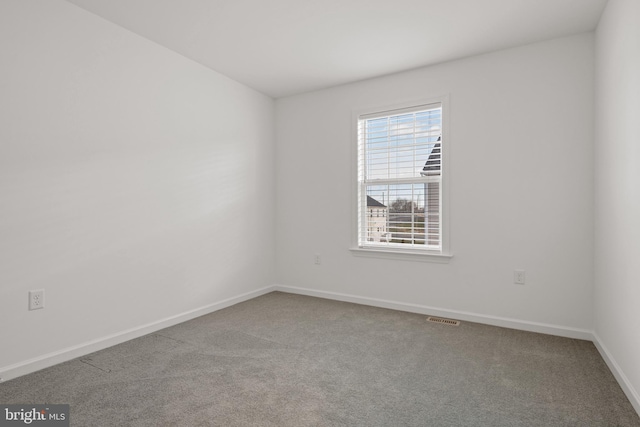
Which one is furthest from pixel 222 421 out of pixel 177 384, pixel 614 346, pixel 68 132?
pixel 614 346

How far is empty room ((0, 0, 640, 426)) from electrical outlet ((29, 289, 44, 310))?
0.03 m

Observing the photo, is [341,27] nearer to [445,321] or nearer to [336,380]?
[336,380]

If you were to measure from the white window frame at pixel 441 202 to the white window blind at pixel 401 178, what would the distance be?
3cm

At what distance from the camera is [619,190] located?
7.30ft

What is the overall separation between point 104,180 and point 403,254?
277 centimetres

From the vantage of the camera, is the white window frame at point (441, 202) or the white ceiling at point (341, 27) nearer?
the white ceiling at point (341, 27)

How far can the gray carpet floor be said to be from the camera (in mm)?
1836

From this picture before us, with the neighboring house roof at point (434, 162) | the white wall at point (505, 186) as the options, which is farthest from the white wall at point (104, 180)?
the neighboring house roof at point (434, 162)

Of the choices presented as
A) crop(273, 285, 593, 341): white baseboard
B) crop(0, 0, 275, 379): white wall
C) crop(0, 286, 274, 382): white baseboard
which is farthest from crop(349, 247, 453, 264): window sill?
crop(0, 286, 274, 382): white baseboard

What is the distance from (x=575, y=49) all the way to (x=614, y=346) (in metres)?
2.27

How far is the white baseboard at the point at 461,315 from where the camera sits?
2965 mm

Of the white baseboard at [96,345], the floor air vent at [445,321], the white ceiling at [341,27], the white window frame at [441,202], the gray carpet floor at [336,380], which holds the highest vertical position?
the white ceiling at [341,27]

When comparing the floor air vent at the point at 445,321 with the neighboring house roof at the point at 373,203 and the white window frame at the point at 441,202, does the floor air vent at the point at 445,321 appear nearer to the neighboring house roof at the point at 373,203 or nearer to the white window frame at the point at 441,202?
the white window frame at the point at 441,202

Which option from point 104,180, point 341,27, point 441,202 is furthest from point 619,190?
point 104,180
